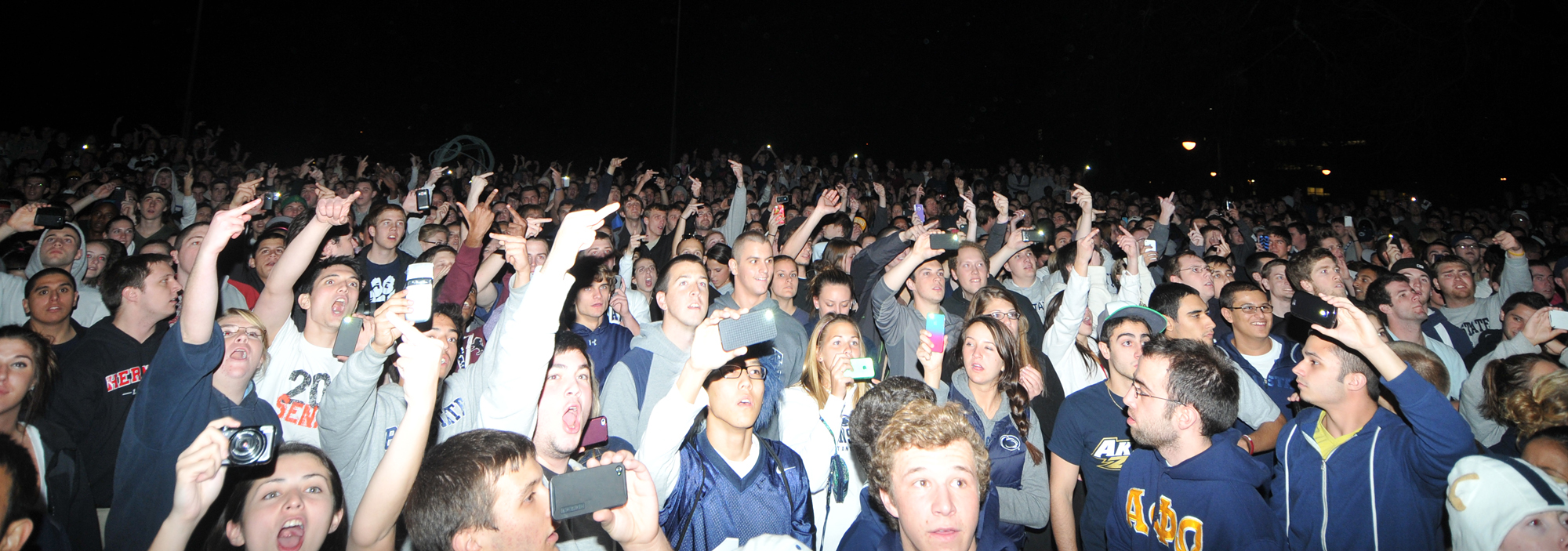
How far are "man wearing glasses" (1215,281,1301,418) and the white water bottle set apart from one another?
4097 millimetres

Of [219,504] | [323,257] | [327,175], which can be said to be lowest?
[219,504]

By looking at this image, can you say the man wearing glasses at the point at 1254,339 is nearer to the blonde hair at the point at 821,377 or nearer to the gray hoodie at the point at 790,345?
the blonde hair at the point at 821,377

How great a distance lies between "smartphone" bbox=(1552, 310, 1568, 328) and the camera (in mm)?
3408

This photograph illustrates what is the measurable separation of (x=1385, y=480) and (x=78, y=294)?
671cm

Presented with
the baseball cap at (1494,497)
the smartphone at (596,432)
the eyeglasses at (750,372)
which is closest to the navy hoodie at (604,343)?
the smartphone at (596,432)

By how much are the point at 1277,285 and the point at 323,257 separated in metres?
7.26

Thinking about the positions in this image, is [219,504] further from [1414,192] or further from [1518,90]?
[1414,192]

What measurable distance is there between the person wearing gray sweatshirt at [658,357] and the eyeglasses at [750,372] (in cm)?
76

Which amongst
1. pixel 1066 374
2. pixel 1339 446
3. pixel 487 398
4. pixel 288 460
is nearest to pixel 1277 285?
pixel 1066 374

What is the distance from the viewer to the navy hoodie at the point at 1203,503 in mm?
2438

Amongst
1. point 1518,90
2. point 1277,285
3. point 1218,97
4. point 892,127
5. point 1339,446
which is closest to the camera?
point 1339,446

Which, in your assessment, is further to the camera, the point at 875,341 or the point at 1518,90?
the point at 1518,90

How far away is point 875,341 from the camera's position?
486cm

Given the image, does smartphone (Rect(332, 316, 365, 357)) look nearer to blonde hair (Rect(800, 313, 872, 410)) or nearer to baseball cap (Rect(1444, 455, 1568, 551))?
blonde hair (Rect(800, 313, 872, 410))
